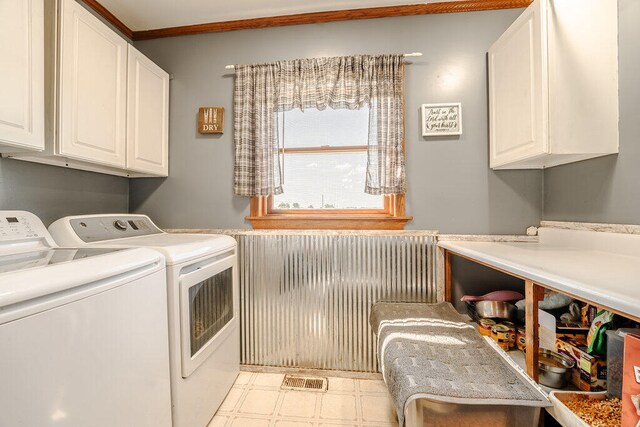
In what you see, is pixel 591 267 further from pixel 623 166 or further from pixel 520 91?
pixel 520 91

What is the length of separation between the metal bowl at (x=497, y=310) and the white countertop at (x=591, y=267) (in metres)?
0.42

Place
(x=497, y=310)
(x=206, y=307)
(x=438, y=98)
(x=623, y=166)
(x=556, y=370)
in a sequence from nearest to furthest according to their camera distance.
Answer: (x=556, y=370)
(x=623, y=166)
(x=206, y=307)
(x=497, y=310)
(x=438, y=98)

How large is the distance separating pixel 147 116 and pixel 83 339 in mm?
1663

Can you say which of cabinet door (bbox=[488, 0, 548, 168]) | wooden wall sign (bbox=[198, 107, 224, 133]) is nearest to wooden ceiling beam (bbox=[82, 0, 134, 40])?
wooden wall sign (bbox=[198, 107, 224, 133])

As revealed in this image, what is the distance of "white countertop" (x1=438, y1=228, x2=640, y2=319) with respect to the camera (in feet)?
2.22

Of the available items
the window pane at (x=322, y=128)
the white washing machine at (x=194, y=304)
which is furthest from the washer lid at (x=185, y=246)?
the window pane at (x=322, y=128)

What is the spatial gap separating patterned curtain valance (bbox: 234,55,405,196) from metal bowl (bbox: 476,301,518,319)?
87 cm

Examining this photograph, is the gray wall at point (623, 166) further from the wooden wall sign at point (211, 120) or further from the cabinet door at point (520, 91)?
the wooden wall sign at point (211, 120)

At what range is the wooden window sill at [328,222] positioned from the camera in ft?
6.67

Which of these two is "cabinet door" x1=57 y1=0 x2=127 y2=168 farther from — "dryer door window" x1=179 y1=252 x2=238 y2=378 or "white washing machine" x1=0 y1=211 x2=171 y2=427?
"dryer door window" x1=179 y1=252 x2=238 y2=378

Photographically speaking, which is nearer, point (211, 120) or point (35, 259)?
point (35, 259)

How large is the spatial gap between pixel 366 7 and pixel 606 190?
185 cm

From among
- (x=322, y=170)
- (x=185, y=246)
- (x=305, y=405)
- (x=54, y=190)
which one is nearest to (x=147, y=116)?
(x=54, y=190)

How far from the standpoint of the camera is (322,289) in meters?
2.00
